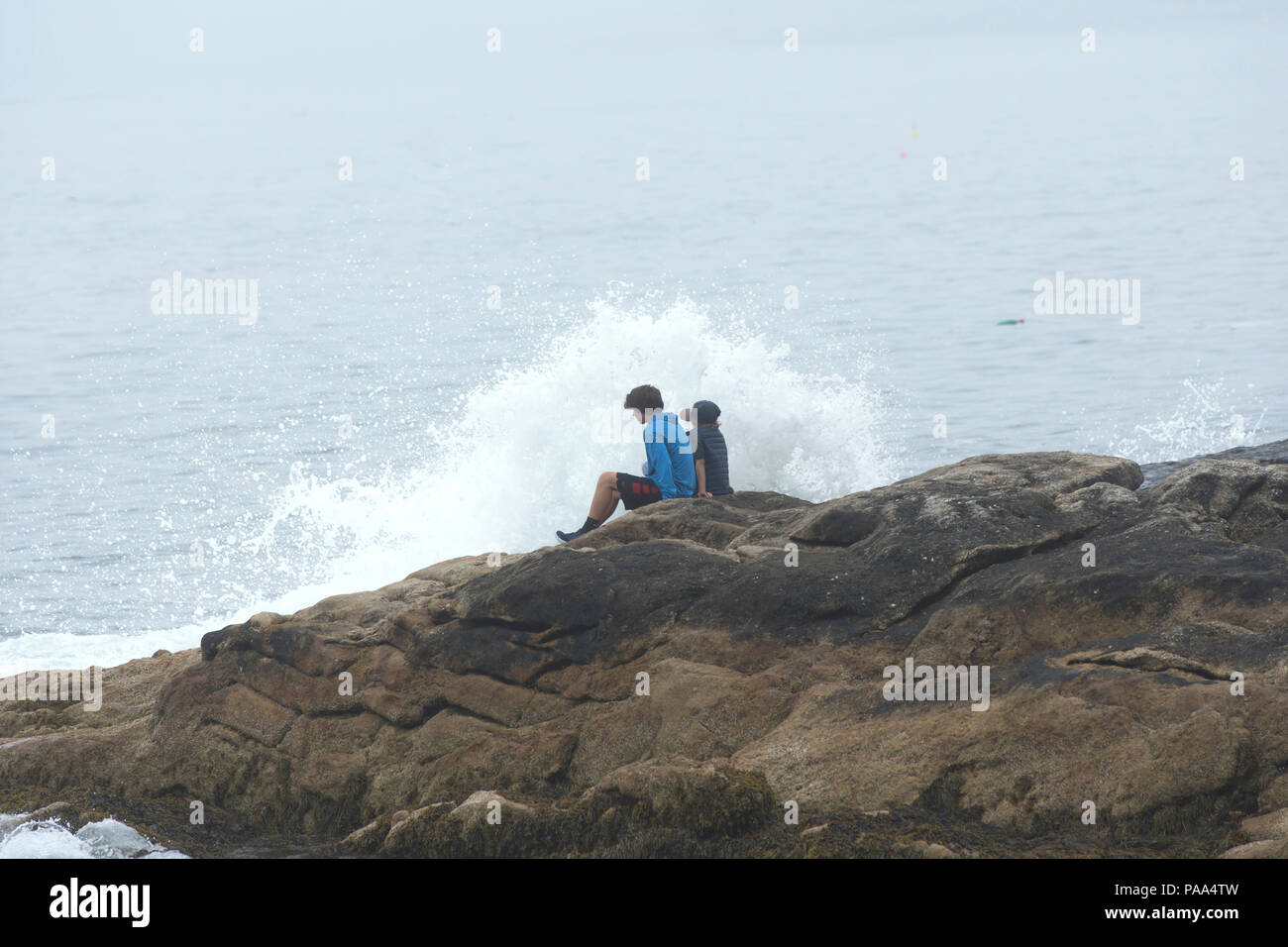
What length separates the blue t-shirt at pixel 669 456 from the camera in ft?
34.4

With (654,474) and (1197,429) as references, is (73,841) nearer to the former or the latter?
(654,474)

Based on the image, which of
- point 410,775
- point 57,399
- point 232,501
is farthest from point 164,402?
point 410,775

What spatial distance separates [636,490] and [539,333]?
1963 centimetres

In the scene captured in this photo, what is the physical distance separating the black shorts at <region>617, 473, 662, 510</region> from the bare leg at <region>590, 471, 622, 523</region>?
58 millimetres

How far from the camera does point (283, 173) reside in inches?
2805

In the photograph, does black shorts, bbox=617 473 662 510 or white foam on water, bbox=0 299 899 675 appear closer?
black shorts, bbox=617 473 662 510

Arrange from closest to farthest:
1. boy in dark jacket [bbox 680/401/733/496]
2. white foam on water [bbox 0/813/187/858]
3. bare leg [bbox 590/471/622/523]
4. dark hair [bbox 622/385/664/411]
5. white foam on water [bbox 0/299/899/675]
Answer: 1. white foam on water [bbox 0/813/187/858]
2. bare leg [bbox 590/471/622/523]
3. dark hair [bbox 622/385/664/411]
4. boy in dark jacket [bbox 680/401/733/496]
5. white foam on water [bbox 0/299/899/675]

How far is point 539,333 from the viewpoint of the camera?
2973 cm

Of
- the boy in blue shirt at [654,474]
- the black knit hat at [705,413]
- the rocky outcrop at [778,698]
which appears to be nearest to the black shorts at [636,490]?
the boy in blue shirt at [654,474]

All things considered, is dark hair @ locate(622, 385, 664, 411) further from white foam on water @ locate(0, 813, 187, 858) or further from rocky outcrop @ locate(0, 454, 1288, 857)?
white foam on water @ locate(0, 813, 187, 858)

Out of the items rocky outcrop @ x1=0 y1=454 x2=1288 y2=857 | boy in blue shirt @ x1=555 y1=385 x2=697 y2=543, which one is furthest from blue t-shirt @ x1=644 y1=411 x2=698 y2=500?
rocky outcrop @ x1=0 y1=454 x2=1288 y2=857

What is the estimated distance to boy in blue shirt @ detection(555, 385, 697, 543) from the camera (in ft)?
34.4

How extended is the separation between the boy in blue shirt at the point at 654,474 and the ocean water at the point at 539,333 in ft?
15.5
